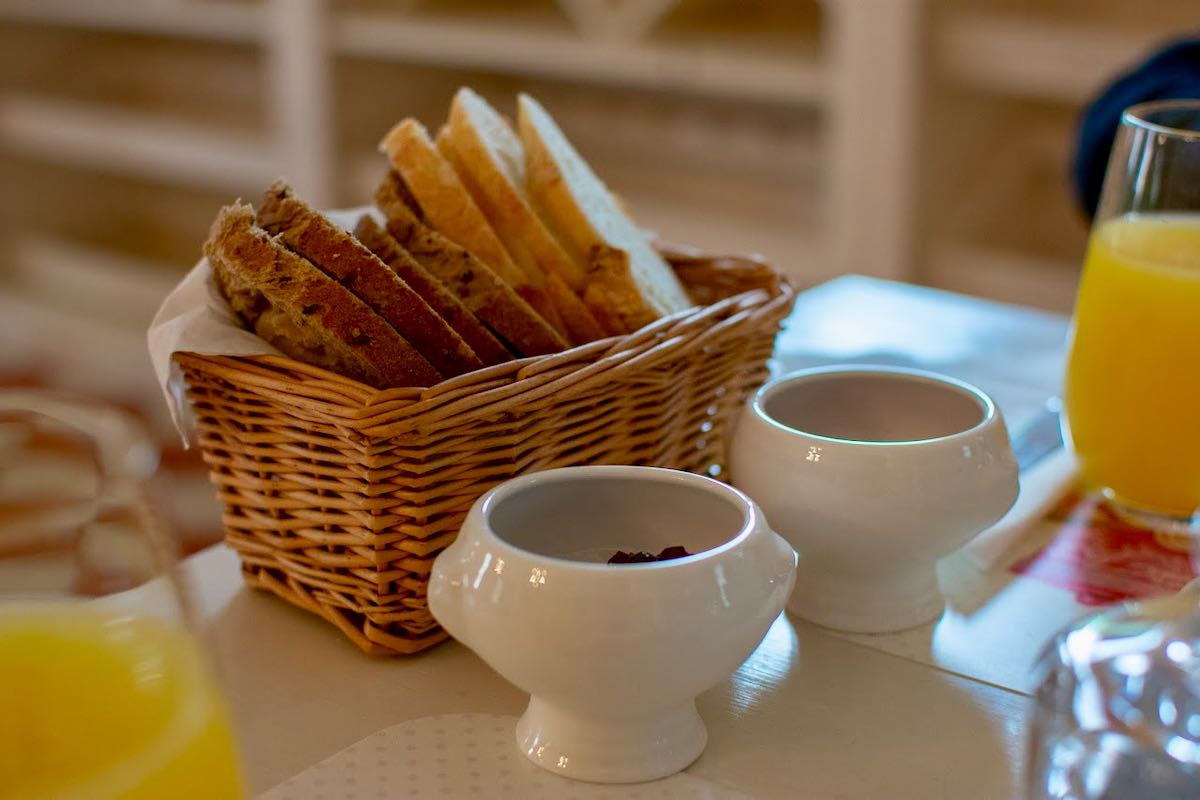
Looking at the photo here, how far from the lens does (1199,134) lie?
771 millimetres

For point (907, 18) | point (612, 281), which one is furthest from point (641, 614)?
point (907, 18)

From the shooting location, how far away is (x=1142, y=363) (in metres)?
0.80

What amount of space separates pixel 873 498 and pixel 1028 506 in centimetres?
22

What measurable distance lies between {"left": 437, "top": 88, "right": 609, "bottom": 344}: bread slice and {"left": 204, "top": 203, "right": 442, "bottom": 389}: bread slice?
138 mm

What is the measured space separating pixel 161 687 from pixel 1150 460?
2.09ft

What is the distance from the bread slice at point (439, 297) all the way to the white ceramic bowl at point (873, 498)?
14cm

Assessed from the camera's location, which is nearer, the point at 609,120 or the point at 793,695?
the point at 793,695

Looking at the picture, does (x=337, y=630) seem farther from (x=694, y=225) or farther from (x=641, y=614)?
(x=694, y=225)

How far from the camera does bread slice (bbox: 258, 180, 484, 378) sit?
0.67 m

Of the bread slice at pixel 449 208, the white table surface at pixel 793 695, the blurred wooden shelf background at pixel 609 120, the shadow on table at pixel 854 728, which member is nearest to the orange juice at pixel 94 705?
the white table surface at pixel 793 695

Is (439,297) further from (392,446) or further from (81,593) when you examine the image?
(81,593)

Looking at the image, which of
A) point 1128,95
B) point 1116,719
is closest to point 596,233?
point 1116,719

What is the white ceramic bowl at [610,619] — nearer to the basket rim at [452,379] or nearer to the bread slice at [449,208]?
the basket rim at [452,379]

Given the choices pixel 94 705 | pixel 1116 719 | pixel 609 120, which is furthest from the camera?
pixel 609 120
